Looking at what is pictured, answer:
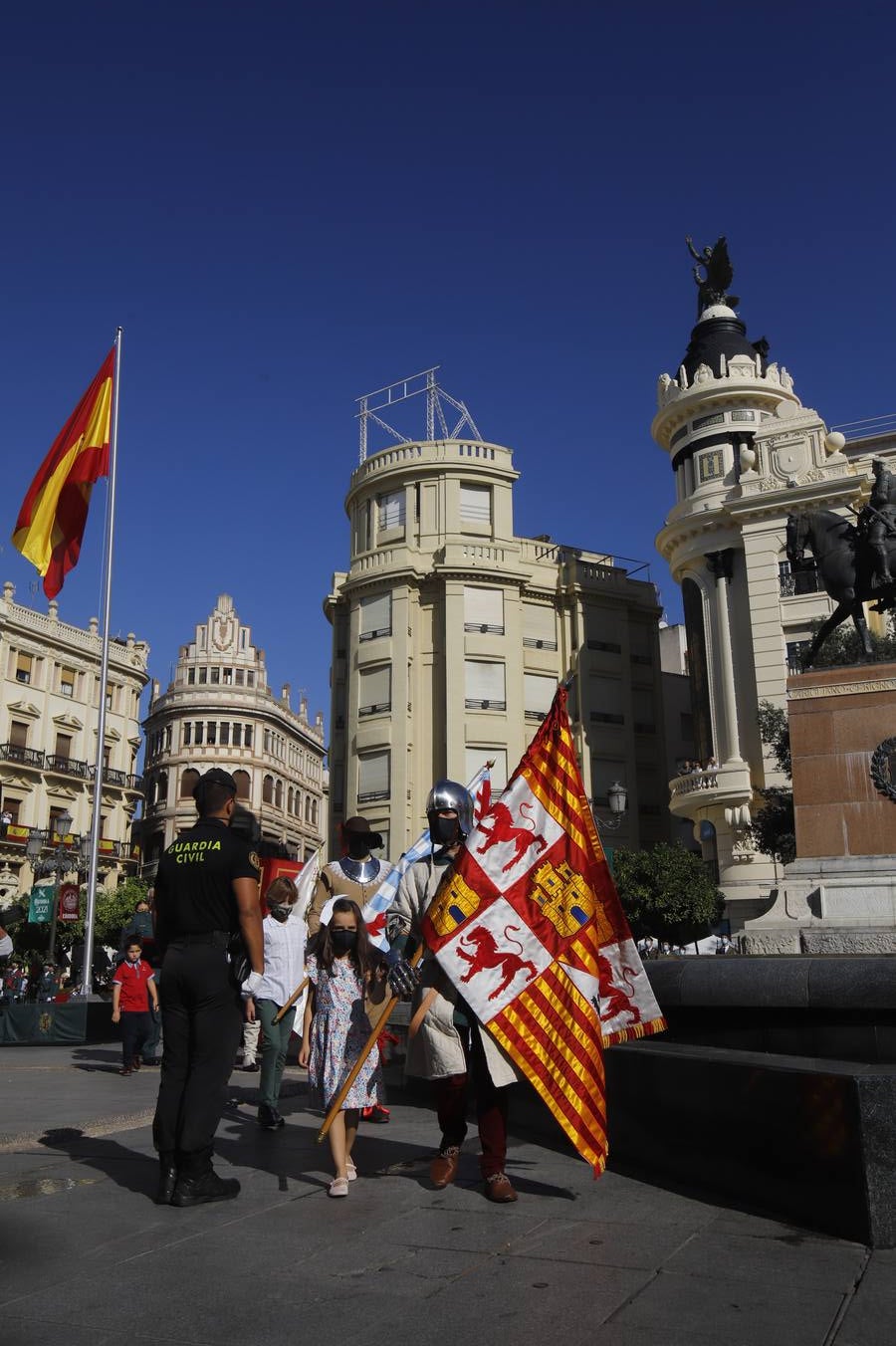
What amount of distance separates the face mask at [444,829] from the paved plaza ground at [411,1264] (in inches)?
63.4

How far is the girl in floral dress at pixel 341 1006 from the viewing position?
548 cm

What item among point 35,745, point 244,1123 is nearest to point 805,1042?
point 244,1123

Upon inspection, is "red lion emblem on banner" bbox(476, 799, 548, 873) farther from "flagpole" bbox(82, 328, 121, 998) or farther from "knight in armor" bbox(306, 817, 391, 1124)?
"flagpole" bbox(82, 328, 121, 998)

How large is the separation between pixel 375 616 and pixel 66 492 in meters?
28.5

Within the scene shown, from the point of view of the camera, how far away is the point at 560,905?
5.33 m

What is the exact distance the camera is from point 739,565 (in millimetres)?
39188

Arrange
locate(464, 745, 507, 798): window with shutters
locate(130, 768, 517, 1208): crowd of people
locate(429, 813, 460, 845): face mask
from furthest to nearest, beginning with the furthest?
locate(464, 745, 507, 798): window with shutters → locate(429, 813, 460, 845): face mask → locate(130, 768, 517, 1208): crowd of people

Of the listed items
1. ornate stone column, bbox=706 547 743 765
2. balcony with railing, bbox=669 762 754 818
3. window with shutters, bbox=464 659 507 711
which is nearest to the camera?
balcony with railing, bbox=669 762 754 818

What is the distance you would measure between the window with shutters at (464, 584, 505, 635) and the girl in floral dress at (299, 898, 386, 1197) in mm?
40762

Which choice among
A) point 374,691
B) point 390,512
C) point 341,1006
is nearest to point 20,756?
point 374,691

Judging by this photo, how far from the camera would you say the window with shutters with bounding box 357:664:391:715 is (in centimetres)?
4603

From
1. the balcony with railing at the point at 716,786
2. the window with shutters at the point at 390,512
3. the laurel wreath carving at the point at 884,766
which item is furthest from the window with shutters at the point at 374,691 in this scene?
the laurel wreath carving at the point at 884,766

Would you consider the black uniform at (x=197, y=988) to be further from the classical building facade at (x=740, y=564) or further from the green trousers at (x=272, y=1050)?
the classical building facade at (x=740, y=564)

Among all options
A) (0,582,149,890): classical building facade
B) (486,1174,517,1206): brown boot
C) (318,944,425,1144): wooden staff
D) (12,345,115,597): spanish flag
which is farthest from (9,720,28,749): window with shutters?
(486,1174,517,1206): brown boot
